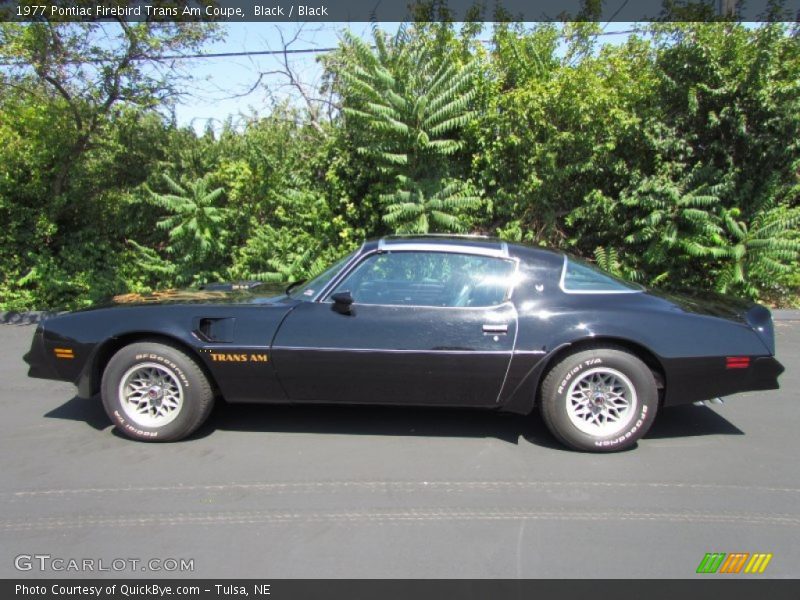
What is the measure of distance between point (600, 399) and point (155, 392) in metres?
2.98

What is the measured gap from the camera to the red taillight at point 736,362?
12.6 ft

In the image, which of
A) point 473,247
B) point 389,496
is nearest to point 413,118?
point 473,247

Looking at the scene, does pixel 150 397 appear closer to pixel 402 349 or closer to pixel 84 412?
pixel 84 412

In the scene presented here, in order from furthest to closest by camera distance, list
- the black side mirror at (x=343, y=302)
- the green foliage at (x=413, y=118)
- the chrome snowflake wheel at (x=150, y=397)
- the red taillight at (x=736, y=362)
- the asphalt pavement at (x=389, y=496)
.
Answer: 1. the green foliage at (x=413, y=118)
2. the chrome snowflake wheel at (x=150, y=397)
3. the black side mirror at (x=343, y=302)
4. the red taillight at (x=736, y=362)
5. the asphalt pavement at (x=389, y=496)

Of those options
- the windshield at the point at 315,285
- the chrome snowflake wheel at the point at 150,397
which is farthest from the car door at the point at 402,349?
the chrome snowflake wheel at the point at 150,397

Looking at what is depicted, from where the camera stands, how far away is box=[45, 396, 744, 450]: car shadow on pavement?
4.32 meters

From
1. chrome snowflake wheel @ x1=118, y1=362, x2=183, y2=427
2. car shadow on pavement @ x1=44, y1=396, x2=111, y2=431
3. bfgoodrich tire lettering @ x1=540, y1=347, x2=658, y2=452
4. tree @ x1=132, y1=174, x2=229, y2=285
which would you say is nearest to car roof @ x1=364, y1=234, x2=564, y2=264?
bfgoodrich tire lettering @ x1=540, y1=347, x2=658, y2=452

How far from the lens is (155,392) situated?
13.5 feet

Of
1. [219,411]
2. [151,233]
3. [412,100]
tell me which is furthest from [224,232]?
[219,411]

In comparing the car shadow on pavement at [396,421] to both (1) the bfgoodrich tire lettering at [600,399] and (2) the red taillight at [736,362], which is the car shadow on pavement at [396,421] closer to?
(1) the bfgoodrich tire lettering at [600,399]

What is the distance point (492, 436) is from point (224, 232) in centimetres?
612

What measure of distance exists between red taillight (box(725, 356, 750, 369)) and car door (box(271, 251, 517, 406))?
136cm

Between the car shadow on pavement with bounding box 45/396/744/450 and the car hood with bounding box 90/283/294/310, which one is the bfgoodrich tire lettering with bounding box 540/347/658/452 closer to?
the car shadow on pavement with bounding box 45/396/744/450

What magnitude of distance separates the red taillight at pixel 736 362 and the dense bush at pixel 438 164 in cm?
445
